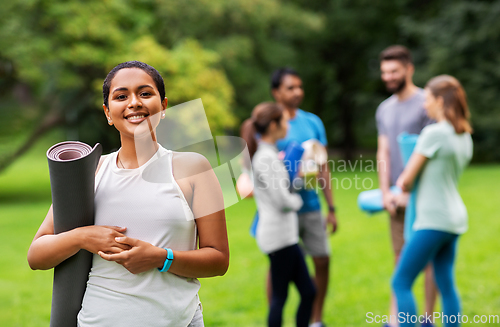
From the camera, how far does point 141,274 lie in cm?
136

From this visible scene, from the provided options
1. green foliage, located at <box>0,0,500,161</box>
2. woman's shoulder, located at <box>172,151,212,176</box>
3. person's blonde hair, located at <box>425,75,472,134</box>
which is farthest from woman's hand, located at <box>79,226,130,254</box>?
green foliage, located at <box>0,0,500,161</box>

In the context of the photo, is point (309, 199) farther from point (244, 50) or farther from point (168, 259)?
point (244, 50)

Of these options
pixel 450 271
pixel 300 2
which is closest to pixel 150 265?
pixel 450 271

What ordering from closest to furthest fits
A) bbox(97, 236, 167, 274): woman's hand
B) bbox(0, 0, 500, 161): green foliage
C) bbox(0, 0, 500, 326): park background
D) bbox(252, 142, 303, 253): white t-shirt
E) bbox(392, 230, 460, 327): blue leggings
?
bbox(97, 236, 167, 274): woman's hand < bbox(392, 230, 460, 327): blue leggings < bbox(252, 142, 303, 253): white t-shirt < bbox(0, 0, 500, 326): park background < bbox(0, 0, 500, 161): green foliage

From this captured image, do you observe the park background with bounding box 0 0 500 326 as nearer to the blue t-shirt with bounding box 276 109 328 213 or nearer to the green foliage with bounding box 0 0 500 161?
the green foliage with bounding box 0 0 500 161

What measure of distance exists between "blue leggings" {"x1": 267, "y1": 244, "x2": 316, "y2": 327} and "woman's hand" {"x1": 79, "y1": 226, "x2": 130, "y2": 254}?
182 centimetres

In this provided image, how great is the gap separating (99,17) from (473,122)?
1436cm

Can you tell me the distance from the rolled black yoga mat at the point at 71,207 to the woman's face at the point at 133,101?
4.5 inches

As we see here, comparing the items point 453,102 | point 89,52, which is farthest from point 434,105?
point 89,52

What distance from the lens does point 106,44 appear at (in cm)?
1416

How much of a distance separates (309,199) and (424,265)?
103 cm

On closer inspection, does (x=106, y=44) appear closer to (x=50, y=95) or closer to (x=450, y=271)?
(x=50, y=95)

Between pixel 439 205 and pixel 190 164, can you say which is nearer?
pixel 190 164

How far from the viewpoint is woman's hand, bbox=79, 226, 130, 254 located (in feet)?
4.19
